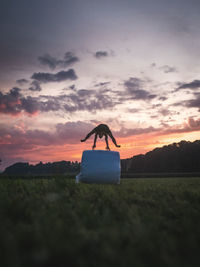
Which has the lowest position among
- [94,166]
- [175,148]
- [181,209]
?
[181,209]

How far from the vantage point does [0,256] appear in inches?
57.4

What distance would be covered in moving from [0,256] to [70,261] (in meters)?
0.43

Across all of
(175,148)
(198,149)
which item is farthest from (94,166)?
(175,148)

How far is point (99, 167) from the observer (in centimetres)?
930

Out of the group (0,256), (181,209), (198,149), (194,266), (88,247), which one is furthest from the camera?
(198,149)

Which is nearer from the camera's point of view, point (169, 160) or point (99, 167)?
point (99, 167)

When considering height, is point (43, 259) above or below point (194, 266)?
above

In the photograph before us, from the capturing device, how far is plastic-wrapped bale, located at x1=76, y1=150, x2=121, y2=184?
9312mm

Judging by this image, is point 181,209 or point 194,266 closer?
point 194,266

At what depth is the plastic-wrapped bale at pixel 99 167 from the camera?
931 cm

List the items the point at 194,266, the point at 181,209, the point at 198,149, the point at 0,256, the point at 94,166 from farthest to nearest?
the point at 198,149 < the point at 94,166 < the point at 181,209 < the point at 194,266 < the point at 0,256

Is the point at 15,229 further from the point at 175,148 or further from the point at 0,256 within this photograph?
the point at 175,148

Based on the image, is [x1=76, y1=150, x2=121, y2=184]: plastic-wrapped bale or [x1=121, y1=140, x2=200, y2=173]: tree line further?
[x1=121, y1=140, x2=200, y2=173]: tree line

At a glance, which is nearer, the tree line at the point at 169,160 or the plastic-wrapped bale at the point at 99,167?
the plastic-wrapped bale at the point at 99,167
